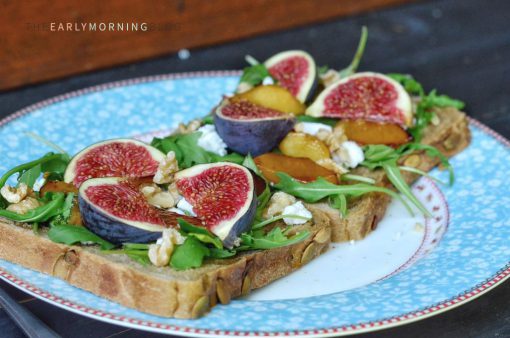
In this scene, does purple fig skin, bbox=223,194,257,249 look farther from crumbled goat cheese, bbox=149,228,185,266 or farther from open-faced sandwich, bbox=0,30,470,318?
crumbled goat cheese, bbox=149,228,185,266

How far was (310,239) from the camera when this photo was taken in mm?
3404

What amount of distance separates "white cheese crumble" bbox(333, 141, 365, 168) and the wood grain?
2.30 m

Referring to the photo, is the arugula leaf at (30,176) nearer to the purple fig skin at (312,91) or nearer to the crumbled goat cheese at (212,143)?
the crumbled goat cheese at (212,143)

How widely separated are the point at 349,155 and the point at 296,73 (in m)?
0.77

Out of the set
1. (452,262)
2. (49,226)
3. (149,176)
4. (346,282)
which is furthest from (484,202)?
(49,226)

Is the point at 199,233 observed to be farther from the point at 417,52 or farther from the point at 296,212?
the point at 417,52

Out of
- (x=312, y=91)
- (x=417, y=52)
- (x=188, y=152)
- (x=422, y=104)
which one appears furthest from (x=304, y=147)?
(x=417, y=52)

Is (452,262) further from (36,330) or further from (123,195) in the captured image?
(36,330)

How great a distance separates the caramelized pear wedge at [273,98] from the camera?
13.6 ft

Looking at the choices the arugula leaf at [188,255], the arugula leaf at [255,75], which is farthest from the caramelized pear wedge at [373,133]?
the arugula leaf at [188,255]

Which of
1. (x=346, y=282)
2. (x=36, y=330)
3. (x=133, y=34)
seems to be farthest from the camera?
(x=133, y=34)

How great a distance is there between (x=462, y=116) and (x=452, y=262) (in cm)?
132

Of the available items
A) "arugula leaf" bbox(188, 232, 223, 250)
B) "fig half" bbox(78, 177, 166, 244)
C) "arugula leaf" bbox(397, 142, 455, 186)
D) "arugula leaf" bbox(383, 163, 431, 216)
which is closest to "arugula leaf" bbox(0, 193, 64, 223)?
Result: "fig half" bbox(78, 177, 166, 244)

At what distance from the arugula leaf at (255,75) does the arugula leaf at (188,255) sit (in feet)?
5.38
